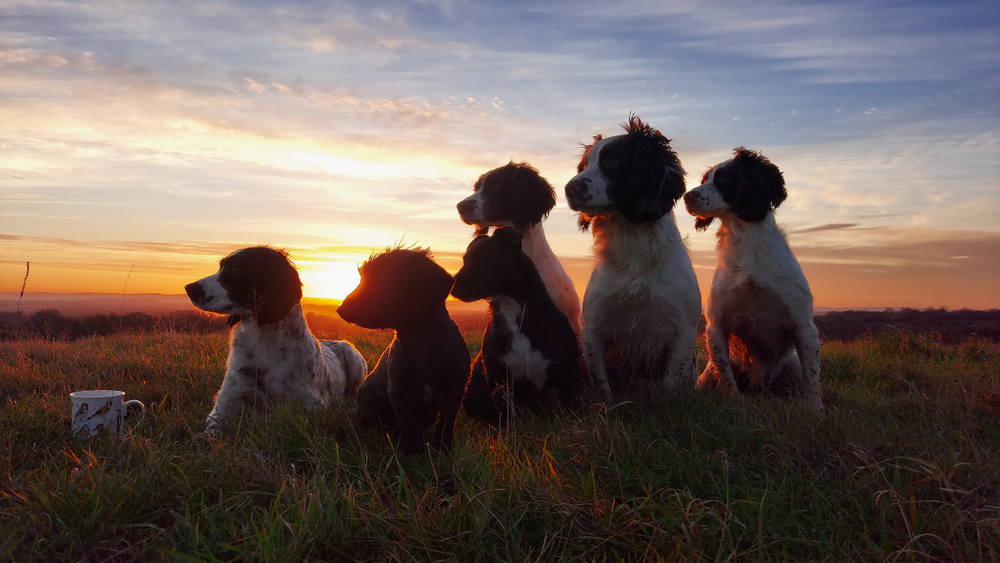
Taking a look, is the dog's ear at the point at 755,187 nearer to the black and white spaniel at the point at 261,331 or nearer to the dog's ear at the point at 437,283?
the dog's ear at the point at 437,283

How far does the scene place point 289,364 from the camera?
4.74 meters

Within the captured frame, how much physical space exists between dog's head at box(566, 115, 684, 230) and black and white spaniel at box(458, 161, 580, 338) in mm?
533

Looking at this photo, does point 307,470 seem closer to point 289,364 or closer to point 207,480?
point 207,480

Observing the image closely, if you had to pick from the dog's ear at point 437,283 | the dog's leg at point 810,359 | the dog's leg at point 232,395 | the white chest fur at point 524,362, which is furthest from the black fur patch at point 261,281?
the dog's leg at point 810,359

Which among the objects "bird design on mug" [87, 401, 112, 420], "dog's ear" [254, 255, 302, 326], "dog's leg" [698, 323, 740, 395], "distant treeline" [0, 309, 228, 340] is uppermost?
"dog's ear" [254, 255, 302, 326]

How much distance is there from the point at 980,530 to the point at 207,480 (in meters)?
3.26

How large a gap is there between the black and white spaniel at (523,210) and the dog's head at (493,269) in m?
0.98

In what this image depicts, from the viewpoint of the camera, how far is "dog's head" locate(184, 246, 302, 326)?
4.42 m

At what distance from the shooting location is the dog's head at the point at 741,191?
479 cm

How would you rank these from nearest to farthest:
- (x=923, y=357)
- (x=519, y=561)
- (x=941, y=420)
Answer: (x=519, y=561)
(x=941, y=420)
(x=923, y=357)

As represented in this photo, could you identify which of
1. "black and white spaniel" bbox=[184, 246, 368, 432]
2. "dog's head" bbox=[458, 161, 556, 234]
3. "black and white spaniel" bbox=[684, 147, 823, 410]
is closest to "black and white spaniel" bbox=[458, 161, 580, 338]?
"dog's head" bbox=[458, 161, 556, 234]

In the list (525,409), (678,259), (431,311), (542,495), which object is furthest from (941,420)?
(431,311)

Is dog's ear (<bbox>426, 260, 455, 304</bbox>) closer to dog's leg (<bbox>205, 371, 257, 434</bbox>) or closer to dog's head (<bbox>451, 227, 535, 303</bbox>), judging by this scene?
dog's head (<bbox>451, 227, 535, 303</bbox>)

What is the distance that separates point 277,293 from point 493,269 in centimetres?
175
